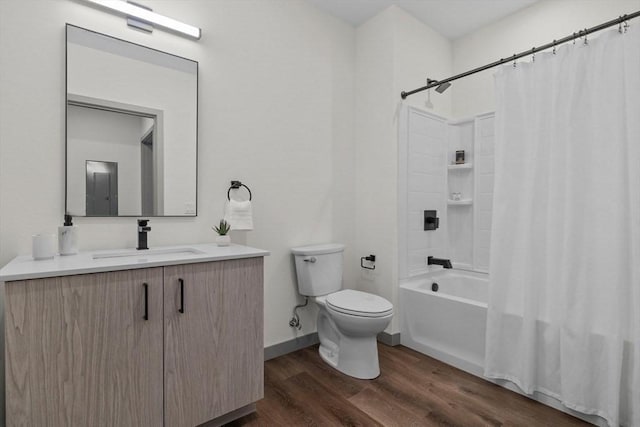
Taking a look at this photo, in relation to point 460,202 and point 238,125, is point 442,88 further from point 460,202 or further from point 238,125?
point 238,125

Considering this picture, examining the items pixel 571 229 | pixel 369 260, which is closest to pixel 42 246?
pixel 369 260

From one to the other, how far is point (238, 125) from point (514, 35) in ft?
8.02

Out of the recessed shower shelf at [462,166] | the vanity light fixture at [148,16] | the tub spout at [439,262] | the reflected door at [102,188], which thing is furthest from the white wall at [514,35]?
the reflected door at [102,188]

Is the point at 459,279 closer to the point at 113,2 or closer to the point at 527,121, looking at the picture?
the point at 527,121

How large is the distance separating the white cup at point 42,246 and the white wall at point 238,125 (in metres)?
0.24

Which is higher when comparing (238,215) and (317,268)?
(238,215)

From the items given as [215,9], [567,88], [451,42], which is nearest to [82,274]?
[215,9]

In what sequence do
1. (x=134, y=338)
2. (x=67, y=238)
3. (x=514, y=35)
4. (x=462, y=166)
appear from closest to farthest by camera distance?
(x=134, y=338), (x=67, y=238), (x=514, y=35), (x=462, y=166)

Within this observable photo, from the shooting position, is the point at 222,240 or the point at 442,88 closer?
the point at 222,240

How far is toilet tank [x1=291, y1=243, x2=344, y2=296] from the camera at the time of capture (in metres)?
2.31

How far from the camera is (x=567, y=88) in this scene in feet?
5.78

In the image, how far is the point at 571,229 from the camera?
5.59ft

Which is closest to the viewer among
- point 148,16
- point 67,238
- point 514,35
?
point 67,238

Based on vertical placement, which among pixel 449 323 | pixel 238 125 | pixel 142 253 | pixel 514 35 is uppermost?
pixel 514 35
